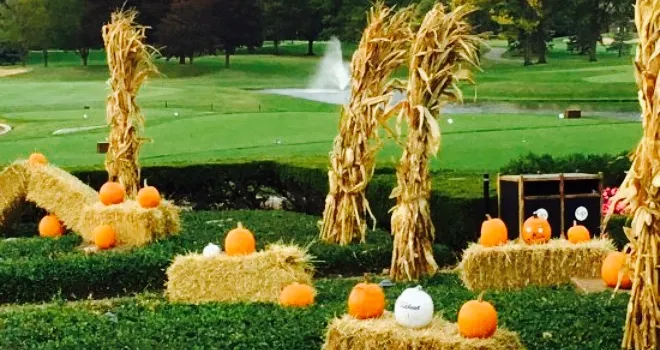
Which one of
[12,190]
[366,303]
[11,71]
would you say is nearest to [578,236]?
[366,303]

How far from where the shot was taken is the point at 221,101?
34125mm

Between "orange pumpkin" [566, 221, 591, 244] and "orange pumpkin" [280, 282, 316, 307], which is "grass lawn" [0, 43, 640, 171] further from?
"orange pumpkin" [280, 282, 316, 307]

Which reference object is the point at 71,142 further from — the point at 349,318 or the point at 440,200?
the point at 349,318

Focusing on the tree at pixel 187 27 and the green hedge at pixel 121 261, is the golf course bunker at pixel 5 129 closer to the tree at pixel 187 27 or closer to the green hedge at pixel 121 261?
the green hedge at pixel 121 261

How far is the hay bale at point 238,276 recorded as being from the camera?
9.12m

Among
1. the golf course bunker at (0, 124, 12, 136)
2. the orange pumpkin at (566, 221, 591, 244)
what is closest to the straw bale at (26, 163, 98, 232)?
the orange pumpkin at (566, 221, 591, 244)

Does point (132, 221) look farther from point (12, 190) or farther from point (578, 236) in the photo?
point (578, 236)

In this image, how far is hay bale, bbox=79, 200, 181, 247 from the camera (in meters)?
12.0

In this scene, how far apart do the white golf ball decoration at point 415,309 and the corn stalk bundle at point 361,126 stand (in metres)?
5.19

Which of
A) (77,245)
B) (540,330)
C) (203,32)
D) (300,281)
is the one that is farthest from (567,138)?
(203,32)

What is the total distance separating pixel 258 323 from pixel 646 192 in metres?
2.87

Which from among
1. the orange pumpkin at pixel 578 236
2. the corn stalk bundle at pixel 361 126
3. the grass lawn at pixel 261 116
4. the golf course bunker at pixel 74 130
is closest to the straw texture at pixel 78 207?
the corn stalk bundle at pixel 361 126

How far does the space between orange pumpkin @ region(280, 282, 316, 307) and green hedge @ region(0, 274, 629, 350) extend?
15cm

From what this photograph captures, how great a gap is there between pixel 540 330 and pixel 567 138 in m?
14.4
